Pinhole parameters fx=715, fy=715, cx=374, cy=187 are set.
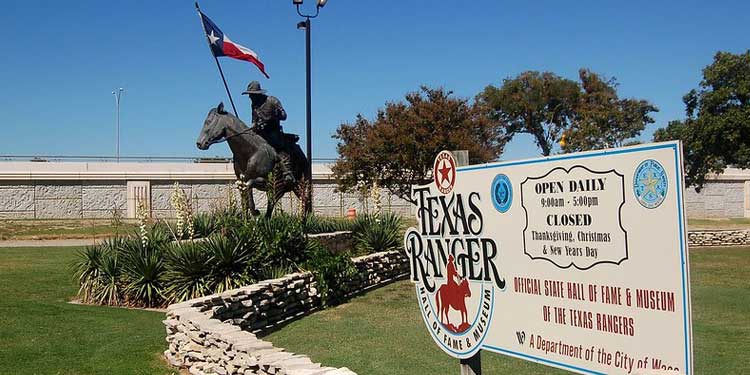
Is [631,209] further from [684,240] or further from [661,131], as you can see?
[661,131]

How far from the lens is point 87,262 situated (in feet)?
43.2

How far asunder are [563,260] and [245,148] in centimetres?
1212

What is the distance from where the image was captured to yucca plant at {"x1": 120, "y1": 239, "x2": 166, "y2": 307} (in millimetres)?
12195

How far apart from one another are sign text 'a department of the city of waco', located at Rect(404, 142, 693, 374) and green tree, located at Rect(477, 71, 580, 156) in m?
45.5

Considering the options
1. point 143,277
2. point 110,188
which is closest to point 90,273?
point 143,277

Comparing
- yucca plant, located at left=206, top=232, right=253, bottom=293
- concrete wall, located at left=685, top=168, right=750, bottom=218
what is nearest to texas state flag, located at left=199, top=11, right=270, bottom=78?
yucca plant, located at left=206, top=232, right=253, bottom=293

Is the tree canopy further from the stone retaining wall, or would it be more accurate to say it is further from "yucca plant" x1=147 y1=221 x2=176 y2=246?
"yucca plant" x1=147 y1=221 x2=176 y2=246

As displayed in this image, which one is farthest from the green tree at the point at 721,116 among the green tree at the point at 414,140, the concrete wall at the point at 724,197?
the concrete wall at the point at 724,197

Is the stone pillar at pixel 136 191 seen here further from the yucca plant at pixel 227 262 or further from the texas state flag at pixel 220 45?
the yucca plant at pixel 227 262

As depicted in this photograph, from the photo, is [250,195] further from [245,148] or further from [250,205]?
[245,148]

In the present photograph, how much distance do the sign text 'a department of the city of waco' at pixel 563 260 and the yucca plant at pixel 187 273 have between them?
7.30 meters

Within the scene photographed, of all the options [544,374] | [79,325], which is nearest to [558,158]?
[544,374]

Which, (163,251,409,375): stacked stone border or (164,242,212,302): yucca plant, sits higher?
(164,242,212,302): yucca plant

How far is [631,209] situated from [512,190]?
0.86 m
